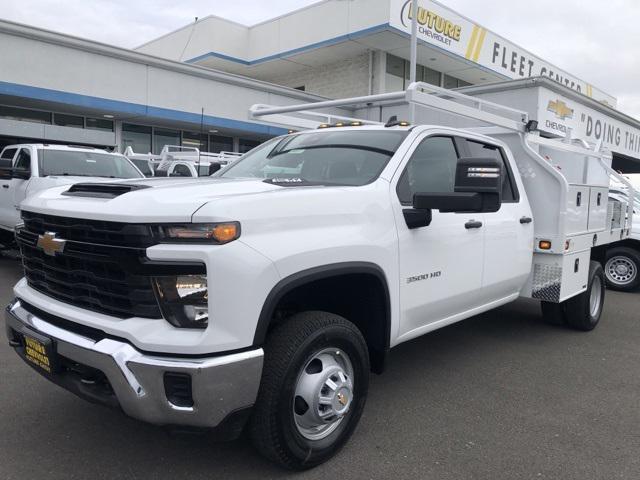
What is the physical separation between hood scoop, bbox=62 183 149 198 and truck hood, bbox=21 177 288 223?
2cm

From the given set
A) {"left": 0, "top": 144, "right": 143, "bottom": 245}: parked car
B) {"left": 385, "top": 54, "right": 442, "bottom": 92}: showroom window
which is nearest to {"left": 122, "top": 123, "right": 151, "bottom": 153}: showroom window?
{"left": 0, "top": 144, "right": 143, "bottom": 245}: parked car

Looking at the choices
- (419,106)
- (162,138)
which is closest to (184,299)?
(419,106)

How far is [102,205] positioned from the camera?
257cm

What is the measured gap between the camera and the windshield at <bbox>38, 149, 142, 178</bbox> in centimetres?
840

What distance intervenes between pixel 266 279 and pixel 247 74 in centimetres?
2802

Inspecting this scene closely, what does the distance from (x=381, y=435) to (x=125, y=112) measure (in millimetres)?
14867

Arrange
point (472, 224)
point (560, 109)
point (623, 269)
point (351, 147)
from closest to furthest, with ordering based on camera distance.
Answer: point (351, 147)
point (472, 224)
point (623, 269)
point (560, 109)

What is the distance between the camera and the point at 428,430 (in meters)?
3.47

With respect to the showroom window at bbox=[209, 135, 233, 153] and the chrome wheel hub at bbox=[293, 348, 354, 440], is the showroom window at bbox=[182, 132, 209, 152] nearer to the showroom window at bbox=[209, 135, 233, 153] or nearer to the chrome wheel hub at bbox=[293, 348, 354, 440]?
the showroom window at bbox=[209, 135, 233, 153]

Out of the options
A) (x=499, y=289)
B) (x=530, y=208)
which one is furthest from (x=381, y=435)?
(x=530, y=208)

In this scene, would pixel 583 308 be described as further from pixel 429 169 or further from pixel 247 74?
pixel 247 74

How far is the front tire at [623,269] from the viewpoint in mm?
8664

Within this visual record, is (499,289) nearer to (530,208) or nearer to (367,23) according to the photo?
(530,208)

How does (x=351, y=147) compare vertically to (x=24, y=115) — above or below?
below
